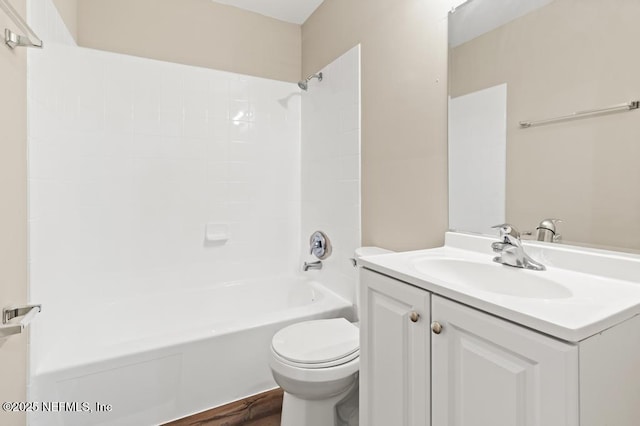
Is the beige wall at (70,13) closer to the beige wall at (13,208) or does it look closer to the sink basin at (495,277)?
the beige wall at (13,208)

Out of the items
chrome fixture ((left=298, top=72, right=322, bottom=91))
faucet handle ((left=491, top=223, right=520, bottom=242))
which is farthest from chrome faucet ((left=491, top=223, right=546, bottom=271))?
chrome fixture ((left=298, top=72, right=322, bottom=91))

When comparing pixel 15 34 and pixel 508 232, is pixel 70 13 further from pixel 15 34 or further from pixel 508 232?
pixel 508 232

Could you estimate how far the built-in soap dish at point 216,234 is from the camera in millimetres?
2402

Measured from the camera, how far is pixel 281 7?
2.53 meters

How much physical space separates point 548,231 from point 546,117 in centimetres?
39

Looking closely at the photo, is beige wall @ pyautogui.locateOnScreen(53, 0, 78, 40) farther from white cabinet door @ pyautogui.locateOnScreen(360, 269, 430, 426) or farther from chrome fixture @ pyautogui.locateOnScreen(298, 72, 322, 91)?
white cabinet door @ pyautogui.locateOnScreen(360, 269, 430, 426)

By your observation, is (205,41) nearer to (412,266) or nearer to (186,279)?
(186,279)

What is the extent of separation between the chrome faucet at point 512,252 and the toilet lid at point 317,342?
2.32ft

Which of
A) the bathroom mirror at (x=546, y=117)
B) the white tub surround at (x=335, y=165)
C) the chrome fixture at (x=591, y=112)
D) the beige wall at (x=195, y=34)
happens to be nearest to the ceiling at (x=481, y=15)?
the bathroom mirror at (x=546, y=117)

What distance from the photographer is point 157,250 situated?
2.26 meters

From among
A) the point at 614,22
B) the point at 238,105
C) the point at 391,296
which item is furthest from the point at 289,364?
the point at 238,105

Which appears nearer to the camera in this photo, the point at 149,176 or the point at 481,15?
the point at 481,15

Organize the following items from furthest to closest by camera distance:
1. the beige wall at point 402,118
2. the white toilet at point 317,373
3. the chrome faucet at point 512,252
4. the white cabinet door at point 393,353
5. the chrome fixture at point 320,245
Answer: the chrome fixture at point 320,245
the beige wall at point 402,118
the white toilet at point 317,373
the chrome faucet at point 512,252
the white cabinet door at point 393,353

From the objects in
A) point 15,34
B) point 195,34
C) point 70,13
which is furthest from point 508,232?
Answer: point 70,13
